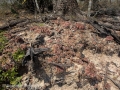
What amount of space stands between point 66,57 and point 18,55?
115 centimetres

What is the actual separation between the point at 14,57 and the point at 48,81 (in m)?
0.98

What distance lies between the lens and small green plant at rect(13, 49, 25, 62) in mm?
4207

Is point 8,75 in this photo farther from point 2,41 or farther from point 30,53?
point 2,41

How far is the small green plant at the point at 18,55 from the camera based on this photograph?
166 inches

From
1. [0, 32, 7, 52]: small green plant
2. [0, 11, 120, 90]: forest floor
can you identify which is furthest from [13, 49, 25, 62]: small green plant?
[0, 32, 7, 52]: small green plant

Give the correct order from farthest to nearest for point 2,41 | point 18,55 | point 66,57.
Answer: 1. point 2,41
2. point 66,57
3. point 18,55

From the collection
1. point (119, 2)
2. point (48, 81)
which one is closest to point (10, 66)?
point (48, 81)

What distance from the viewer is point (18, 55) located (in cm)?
429

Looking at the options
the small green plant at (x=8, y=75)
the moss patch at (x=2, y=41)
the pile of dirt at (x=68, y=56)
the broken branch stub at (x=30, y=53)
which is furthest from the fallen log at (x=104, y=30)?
the small green plant at (x=8, y=75)

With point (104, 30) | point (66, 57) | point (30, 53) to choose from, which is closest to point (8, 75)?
point (30, 53)

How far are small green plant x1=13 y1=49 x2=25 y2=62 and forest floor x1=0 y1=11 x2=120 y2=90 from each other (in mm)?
109

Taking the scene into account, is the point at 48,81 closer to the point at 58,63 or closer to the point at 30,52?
the point at 58,63

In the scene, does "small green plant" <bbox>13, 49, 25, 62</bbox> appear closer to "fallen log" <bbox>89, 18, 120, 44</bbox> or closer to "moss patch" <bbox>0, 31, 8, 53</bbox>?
"moss patch" <bbox>0, 31, 8, 53</bbox>

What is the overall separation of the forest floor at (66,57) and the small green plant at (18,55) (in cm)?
11
